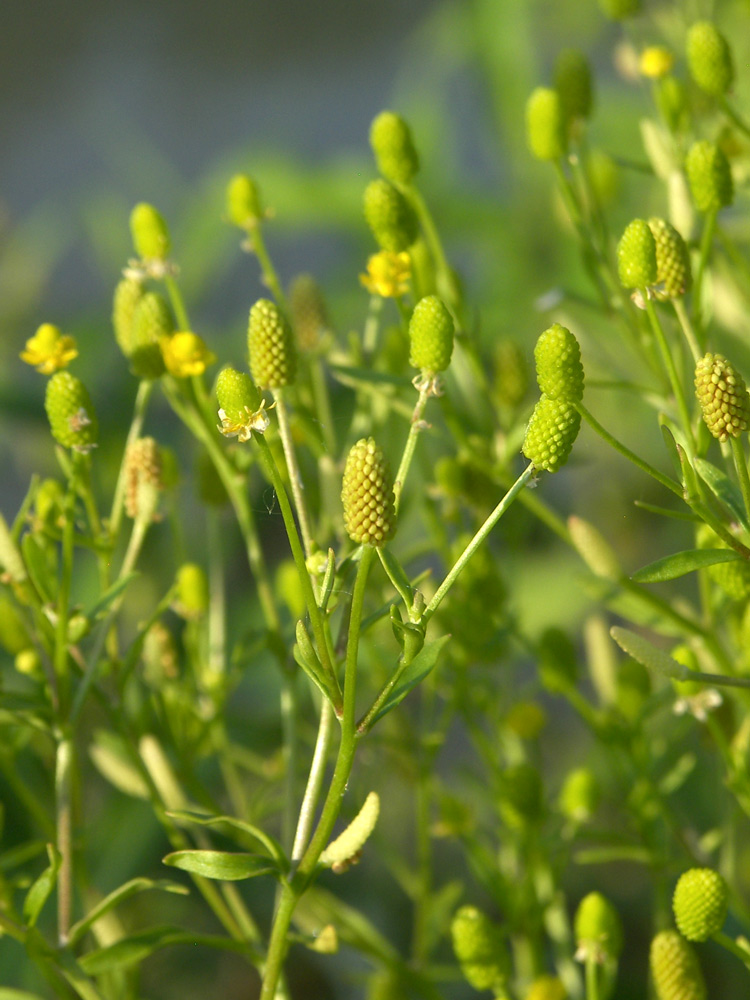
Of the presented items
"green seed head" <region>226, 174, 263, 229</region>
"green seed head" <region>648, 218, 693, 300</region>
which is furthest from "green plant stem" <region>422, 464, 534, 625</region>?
"green seed head" <region>226, 174, 263, 229</region>

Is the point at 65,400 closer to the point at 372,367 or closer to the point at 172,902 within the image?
the point at 372,367

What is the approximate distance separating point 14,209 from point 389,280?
1.83 metres

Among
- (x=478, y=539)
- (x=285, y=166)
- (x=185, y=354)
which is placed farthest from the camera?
(x=285, y=166)

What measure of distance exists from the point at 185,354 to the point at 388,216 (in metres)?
0.10

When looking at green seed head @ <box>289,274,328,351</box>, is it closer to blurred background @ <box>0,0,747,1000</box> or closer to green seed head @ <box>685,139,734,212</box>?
blurred background @ <box>0,0,747,1000</box>

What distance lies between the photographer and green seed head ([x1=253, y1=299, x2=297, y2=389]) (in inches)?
15.5

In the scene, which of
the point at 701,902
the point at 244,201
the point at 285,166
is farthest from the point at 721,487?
the point at 285,166

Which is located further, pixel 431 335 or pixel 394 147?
pixel 394 147

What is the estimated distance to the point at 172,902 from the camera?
800 millimetres

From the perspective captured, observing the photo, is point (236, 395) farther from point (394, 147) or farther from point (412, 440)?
point (394, 147)

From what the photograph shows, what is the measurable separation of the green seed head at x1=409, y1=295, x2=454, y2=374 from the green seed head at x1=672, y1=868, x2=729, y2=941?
0.19 metres

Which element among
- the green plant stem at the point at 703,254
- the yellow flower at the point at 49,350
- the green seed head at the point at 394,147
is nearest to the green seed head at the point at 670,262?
the green plant stem at the point at 703,254

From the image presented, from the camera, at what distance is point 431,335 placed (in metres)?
0.37

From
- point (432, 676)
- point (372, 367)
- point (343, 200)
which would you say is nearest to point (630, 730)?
point (432, 676)
